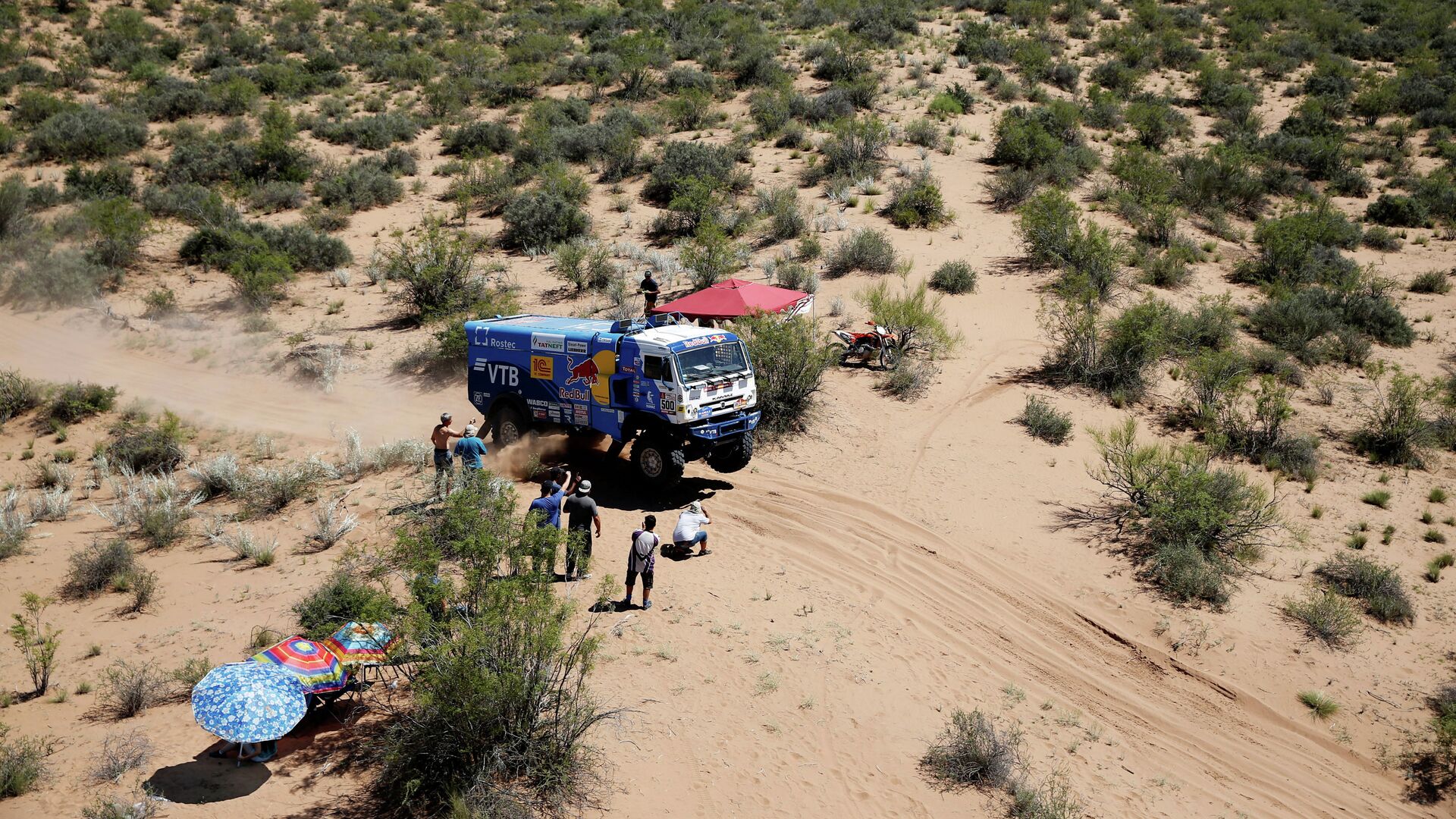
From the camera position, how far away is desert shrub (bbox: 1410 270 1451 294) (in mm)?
22969

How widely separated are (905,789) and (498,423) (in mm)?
9310

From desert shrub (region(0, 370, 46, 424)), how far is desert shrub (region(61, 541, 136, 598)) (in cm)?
708

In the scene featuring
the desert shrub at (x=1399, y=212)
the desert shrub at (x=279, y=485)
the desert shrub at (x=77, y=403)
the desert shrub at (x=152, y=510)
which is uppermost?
the desert shrub at (x=1399, y=212)

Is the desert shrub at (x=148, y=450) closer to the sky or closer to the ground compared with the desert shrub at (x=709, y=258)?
closer to the ground

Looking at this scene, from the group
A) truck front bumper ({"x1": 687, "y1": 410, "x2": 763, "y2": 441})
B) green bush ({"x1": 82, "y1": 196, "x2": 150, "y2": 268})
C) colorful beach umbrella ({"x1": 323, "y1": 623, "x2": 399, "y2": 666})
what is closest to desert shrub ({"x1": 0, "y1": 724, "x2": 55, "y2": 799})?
colorful beach umbrella ({"x1": 323, "y1": 623, "x2": 399, "y2": 666})

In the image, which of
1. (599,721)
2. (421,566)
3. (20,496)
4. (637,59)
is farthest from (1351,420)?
(637,59)

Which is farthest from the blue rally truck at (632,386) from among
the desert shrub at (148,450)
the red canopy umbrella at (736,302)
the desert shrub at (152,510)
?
the desert shrub at (148,450)

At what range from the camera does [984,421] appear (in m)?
17.4

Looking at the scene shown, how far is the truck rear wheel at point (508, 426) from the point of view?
15.3 meters

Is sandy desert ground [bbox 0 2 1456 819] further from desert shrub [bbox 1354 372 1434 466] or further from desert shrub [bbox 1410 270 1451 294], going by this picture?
desert shrub [bbox 1410 270 1451 294]

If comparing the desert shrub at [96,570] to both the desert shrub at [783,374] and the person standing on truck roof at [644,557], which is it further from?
the desert shrub at [783,374]

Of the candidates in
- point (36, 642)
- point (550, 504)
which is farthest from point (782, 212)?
point (36, 642)

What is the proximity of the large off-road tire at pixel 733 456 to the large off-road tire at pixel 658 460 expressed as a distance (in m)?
0.81

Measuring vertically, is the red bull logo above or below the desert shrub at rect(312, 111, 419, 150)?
below
